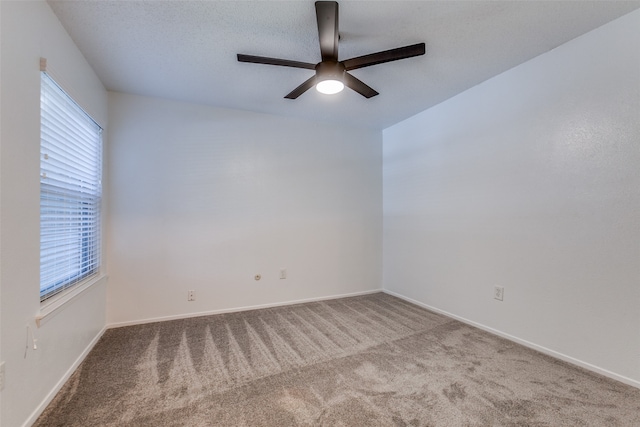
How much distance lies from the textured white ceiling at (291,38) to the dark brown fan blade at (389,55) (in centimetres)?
25

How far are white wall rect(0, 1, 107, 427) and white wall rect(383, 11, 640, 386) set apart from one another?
3372mm

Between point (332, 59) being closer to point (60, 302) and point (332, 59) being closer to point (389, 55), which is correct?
point (389, 55)

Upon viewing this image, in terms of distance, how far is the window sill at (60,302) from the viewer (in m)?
1.60

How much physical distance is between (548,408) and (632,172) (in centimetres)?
159

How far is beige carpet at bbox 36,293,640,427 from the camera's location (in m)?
1.56

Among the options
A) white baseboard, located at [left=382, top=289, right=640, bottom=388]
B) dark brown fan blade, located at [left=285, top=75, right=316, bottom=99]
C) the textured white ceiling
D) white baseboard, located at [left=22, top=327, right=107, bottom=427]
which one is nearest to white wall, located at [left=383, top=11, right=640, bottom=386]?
white baseboard, located at [left=382, top=289, right=640, bottom=388]

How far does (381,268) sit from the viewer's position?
414 centimetres

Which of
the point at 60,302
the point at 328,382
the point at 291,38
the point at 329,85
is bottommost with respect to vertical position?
the point at 328,382

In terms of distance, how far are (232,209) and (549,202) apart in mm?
3077

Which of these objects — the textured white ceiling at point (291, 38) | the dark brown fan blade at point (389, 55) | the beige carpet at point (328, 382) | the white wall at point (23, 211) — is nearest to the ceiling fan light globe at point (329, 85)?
the dark brown fan blade at point (389, 55)

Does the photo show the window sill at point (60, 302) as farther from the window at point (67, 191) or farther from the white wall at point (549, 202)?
the white wall at point (549, 202)

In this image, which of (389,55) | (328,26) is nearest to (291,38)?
(328,26)

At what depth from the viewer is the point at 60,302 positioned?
1823 mm

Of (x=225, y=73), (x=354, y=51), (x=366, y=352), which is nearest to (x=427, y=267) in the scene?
(x=366, y=352)
